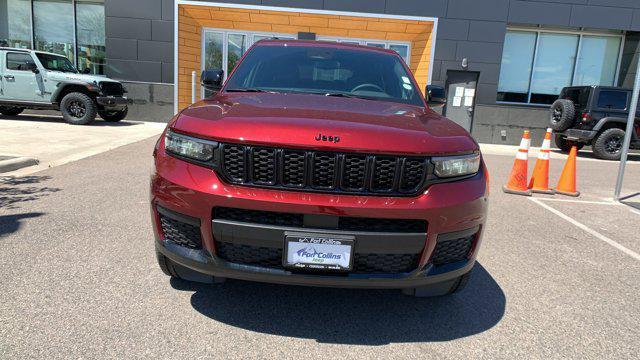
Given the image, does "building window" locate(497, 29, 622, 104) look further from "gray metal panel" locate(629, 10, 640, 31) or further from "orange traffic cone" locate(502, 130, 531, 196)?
"orange traffic cone" locate(502, 130, 531, 196)

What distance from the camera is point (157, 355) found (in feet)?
7.41

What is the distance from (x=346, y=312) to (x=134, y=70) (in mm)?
13786

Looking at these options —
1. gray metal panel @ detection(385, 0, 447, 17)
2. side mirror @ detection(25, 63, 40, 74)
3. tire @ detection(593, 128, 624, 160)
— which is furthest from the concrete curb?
tire @ detection(593, 128, 624, 160)

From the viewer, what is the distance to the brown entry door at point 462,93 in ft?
47.1

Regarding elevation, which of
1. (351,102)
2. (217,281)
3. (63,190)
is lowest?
(63,190)

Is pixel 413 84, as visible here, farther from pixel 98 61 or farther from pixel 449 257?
pixel 98 61

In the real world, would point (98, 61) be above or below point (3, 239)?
above

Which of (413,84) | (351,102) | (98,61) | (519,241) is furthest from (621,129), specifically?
(98,61)

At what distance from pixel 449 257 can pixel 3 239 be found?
351 centimetres

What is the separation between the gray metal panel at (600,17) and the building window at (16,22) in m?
18.3

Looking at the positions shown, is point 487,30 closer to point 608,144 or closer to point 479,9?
point 479,9

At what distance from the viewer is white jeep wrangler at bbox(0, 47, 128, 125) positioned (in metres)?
11.8

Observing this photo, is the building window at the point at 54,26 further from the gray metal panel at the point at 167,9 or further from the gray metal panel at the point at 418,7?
the gray metal panel at the point at 418,7

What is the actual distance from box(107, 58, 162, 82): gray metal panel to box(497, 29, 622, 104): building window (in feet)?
37.3
